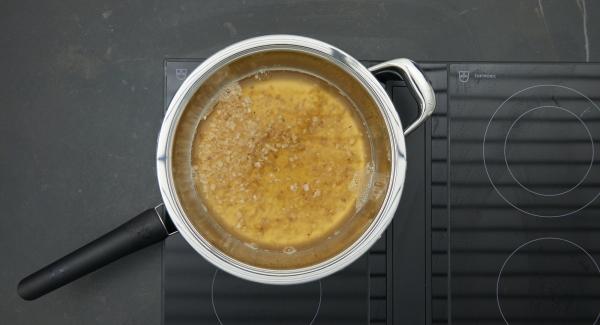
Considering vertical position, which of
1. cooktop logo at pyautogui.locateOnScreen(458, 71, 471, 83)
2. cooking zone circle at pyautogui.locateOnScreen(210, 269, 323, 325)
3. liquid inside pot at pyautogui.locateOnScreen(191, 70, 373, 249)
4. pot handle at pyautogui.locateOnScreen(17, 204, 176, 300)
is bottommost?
cooking zone circle at pyautogui.locateOnScreen(210, 269, 323, 325)

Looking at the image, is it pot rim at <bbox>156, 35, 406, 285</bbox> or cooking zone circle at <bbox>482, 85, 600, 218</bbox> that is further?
cooking zone circle at <bbox>482, 85, 600, 218</bbox>

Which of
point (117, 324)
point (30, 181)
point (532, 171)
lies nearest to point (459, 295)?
point (532, 171)

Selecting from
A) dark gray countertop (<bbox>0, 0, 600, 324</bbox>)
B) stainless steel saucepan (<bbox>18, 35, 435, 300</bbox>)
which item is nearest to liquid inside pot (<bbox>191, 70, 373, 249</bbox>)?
stainless steel saucepan (<bbox>18, 35, 435, 300</bbox>)

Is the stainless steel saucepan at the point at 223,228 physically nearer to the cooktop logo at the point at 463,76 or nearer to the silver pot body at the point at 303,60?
the silver pot body at the point at 303,60

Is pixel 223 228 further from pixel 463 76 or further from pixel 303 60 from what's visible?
pixel 463 76

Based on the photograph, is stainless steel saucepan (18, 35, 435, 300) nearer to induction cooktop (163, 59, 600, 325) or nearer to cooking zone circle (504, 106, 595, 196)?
induction cooktop (163, 59, 600, 325)

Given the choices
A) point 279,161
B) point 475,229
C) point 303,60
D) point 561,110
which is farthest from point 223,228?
point 561,110
